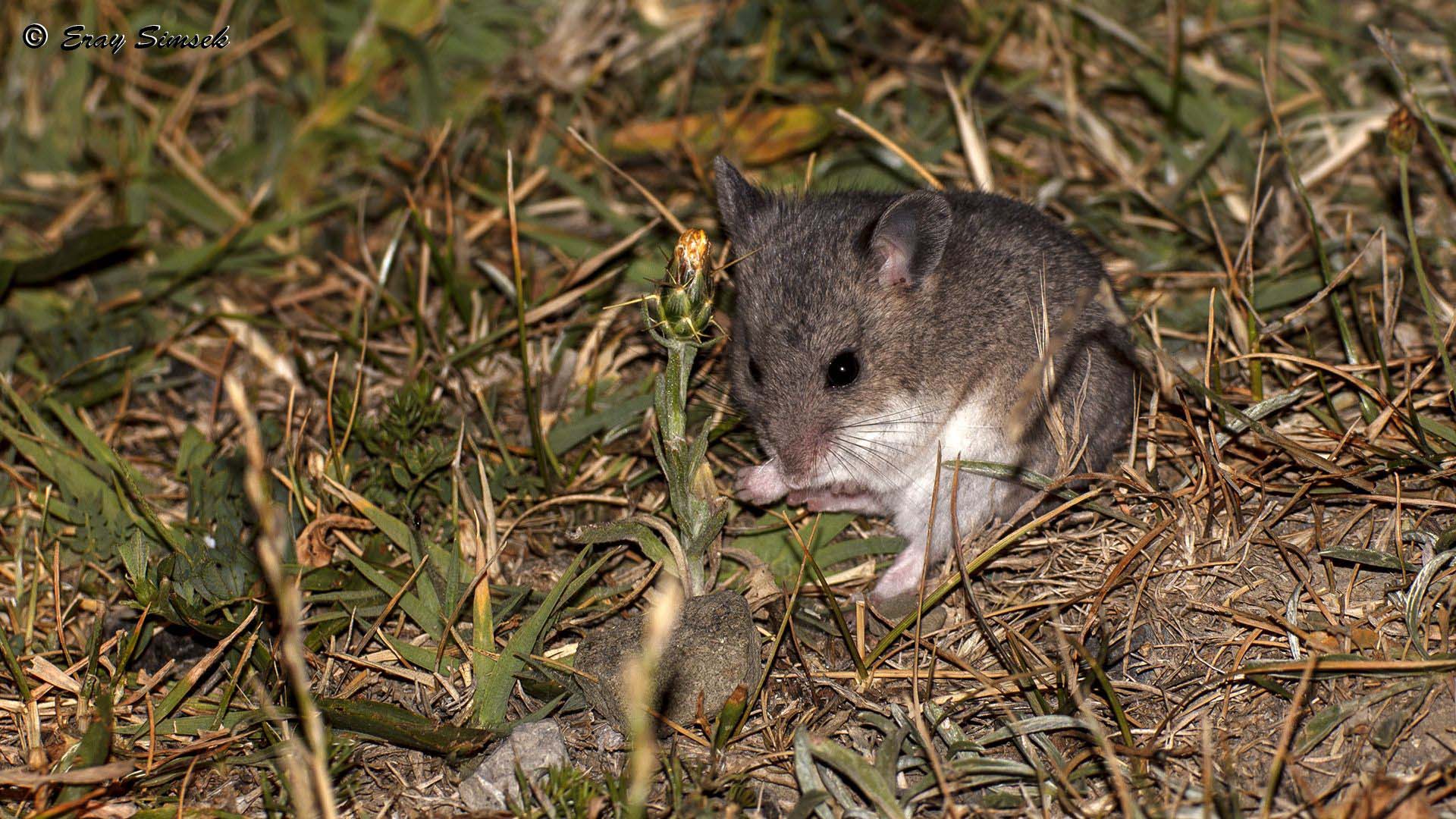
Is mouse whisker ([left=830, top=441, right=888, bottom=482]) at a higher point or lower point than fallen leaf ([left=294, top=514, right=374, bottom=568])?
higher

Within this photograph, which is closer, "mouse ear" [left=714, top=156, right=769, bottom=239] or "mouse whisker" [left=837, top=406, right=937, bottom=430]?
"mouse whisker" [left=837, top=406, right=937, bottom=430]

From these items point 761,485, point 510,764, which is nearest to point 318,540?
point 510,764

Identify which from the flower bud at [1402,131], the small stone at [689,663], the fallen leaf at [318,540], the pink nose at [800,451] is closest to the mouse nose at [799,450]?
the pink nose at [800,451]

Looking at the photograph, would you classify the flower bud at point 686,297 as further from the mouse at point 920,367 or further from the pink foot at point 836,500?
the pink foot at point 836,500

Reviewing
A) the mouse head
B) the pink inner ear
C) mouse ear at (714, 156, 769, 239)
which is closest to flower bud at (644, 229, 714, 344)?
the mouse head

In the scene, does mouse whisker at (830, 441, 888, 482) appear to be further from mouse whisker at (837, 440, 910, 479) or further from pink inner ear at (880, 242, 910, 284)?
pink inner ear at (880, 242, 910, 284)

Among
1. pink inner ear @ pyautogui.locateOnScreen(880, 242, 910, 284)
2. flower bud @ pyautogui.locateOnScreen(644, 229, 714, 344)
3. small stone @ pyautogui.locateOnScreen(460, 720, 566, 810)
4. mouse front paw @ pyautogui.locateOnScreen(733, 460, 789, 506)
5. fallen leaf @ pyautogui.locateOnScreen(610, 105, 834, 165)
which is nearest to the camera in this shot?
flower bud @ pyautogui.locateOnScreen(644, 229, 714, 344)
